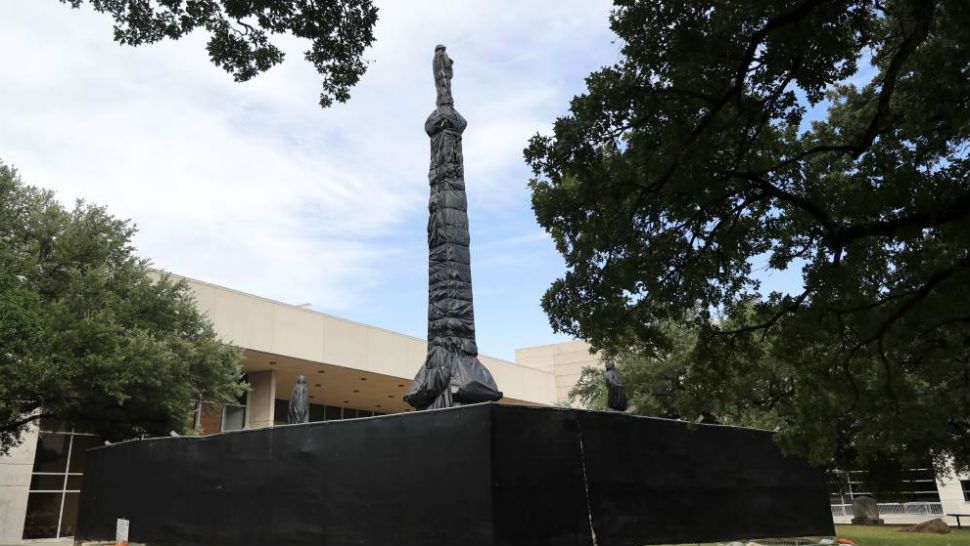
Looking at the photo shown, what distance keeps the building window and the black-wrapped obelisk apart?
57.3 ft

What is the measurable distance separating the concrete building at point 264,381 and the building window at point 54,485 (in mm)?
30

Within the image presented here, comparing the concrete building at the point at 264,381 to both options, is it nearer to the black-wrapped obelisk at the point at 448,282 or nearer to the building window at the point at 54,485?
the building window at the point at 54,485

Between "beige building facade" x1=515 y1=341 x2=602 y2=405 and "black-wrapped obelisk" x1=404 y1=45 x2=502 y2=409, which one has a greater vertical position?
"beige building facade" x1=515 y1=341 x2=602 y2=405

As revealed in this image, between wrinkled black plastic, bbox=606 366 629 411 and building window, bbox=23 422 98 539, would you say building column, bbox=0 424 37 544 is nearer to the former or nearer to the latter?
building window, bbox=23 422 98 539

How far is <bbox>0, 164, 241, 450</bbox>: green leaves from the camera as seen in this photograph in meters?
16.5

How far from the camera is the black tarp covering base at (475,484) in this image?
933 centimetres

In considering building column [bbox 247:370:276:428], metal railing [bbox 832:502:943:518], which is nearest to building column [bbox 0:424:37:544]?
building column [bbox 247:370:276:428]

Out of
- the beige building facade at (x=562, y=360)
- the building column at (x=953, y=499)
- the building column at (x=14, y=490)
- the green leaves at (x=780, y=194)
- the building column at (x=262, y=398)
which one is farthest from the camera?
the beige building facade at (x=562, y=360)

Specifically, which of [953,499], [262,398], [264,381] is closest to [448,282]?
[262,398]

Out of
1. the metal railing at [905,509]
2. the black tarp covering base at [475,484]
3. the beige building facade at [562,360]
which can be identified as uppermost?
the beige building facade at [562,360]

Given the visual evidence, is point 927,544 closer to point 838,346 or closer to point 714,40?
point 838,346

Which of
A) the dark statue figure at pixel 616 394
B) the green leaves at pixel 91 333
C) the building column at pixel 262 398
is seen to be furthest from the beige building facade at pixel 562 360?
the dark statue figure at pixel 616 394

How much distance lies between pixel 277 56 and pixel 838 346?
11.4 metres

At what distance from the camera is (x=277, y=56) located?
1053 cm
